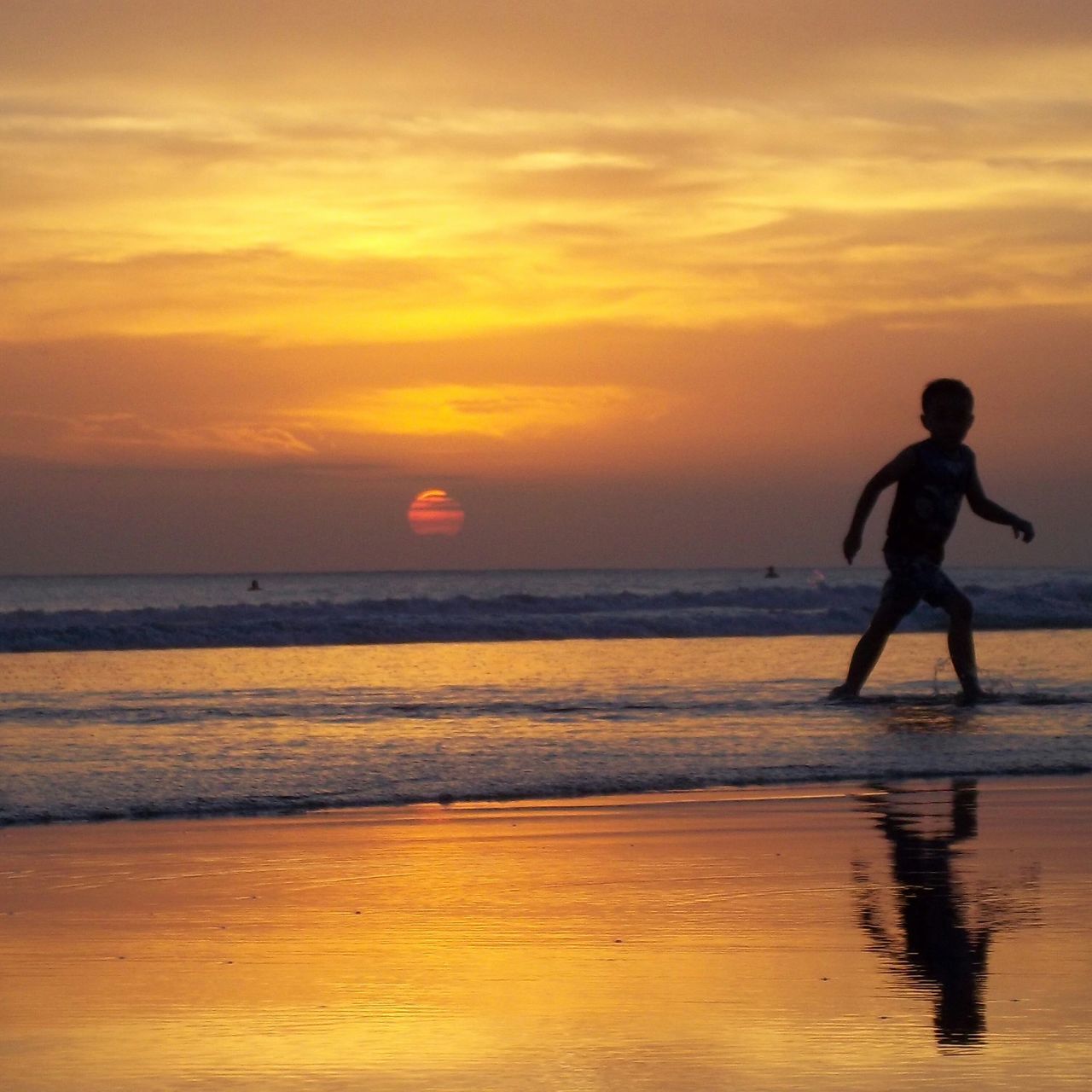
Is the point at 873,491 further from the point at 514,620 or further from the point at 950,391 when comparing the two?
the point at 514,620

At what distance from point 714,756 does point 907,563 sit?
10.4 feet

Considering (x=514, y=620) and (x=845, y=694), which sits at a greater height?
(x=845, y=694)

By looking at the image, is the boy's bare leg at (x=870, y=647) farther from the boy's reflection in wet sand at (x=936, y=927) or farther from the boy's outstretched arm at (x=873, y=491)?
the boy's reflection in wet sand at (x=936, y=927)

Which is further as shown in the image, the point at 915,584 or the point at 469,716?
the point at 915,584

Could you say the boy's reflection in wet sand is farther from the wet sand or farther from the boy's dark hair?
the boy's dark hair

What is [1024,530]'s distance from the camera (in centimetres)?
987

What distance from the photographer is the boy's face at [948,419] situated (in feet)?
32.6

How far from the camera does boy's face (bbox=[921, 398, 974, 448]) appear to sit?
9.93 metres

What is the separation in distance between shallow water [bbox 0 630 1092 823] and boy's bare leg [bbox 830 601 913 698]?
184mm

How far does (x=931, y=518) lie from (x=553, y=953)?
688 cm

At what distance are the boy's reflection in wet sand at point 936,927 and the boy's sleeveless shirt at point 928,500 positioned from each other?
4.55 m

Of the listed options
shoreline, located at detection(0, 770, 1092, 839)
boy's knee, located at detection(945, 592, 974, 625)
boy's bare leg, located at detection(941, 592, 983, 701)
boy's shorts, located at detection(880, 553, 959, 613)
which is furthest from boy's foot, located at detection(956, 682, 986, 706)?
shoreline, located at detection(0, 770, 1092, 839)

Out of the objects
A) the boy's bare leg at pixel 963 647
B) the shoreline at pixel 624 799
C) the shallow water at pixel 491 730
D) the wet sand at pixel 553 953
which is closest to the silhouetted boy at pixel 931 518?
the boy's bare leg at pixel 963 647

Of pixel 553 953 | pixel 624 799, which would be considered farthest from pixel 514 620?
pixel 553 953
